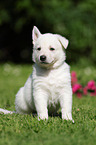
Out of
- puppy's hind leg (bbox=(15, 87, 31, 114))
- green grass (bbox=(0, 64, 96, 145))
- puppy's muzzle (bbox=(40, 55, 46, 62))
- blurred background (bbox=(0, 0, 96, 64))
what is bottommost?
blurred background (bbox=(0, 0, 96, 64))

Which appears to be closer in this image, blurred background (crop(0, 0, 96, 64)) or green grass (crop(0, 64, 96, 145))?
green grass (crop(0, 64, 96, 145))

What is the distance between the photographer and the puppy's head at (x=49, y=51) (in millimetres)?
3823

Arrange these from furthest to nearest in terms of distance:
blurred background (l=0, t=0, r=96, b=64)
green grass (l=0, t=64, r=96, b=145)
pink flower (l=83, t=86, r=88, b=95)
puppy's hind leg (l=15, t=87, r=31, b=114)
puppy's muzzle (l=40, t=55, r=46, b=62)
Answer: blurred background (l=0, t=0, r=96, b=64), pink flower (l=83, t=86, r=88, b=95), puppy's hind leg (l=15, t=87, r=31, b=114), puppy's muzzle (l=40, t=55, r=46, b=62), green grass (l=0, t=64, r=96, b=145)

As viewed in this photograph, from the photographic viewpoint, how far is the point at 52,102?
4047 millimetres

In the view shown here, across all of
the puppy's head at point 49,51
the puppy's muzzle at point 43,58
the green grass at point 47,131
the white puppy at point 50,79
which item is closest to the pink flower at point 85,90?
the green grass at point 47,131

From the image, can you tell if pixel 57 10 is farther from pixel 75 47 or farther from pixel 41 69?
pixel 41 69

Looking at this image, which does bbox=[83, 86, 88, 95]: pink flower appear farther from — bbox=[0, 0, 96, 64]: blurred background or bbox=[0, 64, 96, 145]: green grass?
bbox=[0, 0, 96, 64]: blurred background

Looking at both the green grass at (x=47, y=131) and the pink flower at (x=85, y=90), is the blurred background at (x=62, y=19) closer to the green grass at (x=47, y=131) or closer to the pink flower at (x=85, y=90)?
the pink flower at (x=85, y=90)

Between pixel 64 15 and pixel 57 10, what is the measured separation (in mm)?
569

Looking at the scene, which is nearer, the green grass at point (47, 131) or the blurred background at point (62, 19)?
the green grass at point (47, 131)

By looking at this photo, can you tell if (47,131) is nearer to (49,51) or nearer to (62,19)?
(49,51)

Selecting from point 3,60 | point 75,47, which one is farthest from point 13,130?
point 3,60

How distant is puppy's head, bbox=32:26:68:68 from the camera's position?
3.82 m

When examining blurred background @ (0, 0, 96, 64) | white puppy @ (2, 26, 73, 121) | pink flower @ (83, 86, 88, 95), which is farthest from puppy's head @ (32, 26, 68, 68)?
blurred background @ (0, 0, 96, 64)
